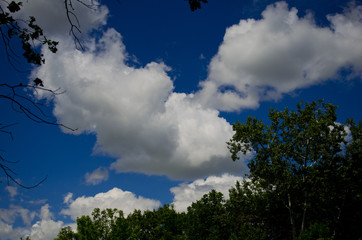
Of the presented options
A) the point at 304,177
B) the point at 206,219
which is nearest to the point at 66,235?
the point at 206,219

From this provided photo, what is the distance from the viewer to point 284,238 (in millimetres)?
36625

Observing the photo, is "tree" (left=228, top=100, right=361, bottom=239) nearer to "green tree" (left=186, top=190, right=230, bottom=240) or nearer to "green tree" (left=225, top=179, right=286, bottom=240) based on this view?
"green tree" (left=225, top=179, right=286, bottom=240)

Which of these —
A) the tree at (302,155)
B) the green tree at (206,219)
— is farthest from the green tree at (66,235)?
the tree at (302,155)

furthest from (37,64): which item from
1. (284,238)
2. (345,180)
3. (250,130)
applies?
(284,238)

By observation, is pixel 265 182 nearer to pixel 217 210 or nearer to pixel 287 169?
pixel 287 169

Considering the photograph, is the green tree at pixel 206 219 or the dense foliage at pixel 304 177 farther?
the green tree at pixel 206 219

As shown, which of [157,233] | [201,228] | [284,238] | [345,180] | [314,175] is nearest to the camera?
[314,175]

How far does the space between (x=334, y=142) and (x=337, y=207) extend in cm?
878

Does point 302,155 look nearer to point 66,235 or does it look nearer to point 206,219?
point 206,219

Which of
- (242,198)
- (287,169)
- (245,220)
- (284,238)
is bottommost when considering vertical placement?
(284,238)

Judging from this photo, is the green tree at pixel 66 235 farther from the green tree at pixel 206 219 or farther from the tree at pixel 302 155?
the tree at pixel 302 155

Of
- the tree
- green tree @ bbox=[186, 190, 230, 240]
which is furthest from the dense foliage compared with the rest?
green tree @ bbox=[186, 190, 230, 240]

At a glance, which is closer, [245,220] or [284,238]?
[245,220]

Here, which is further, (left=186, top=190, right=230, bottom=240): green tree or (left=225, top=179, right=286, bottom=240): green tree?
(left=186, top=190, right=230, bottom=240): green tree
